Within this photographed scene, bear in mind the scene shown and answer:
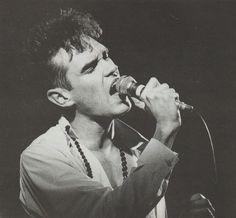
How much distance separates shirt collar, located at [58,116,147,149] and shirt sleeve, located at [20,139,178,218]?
0.15 metres

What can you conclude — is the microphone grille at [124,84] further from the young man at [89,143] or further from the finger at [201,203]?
the finger at [201,203]

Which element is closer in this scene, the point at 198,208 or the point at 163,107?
the point at 163,107

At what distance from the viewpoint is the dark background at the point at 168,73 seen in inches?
39.1

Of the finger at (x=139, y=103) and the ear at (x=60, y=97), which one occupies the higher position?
the ear at (x=60, y=97)

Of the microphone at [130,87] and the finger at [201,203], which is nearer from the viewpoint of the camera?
the microphone at [130,87]

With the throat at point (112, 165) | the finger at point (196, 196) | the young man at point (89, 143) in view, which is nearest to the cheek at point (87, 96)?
the young man at point (89, 143)

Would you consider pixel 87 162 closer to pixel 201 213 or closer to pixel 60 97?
pixel 60 97

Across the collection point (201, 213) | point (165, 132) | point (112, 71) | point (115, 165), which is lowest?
point (201, 213)

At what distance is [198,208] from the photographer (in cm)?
96

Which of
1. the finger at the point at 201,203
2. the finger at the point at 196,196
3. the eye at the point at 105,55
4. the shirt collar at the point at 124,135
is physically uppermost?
the eye at the point at 105,55

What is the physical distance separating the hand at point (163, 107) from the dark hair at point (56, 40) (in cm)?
20

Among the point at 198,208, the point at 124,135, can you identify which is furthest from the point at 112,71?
the point at 198,208

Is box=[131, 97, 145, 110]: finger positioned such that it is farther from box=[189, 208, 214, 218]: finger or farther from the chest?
box=[189, 208, 214, 218]: finger

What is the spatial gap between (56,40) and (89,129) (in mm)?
215
